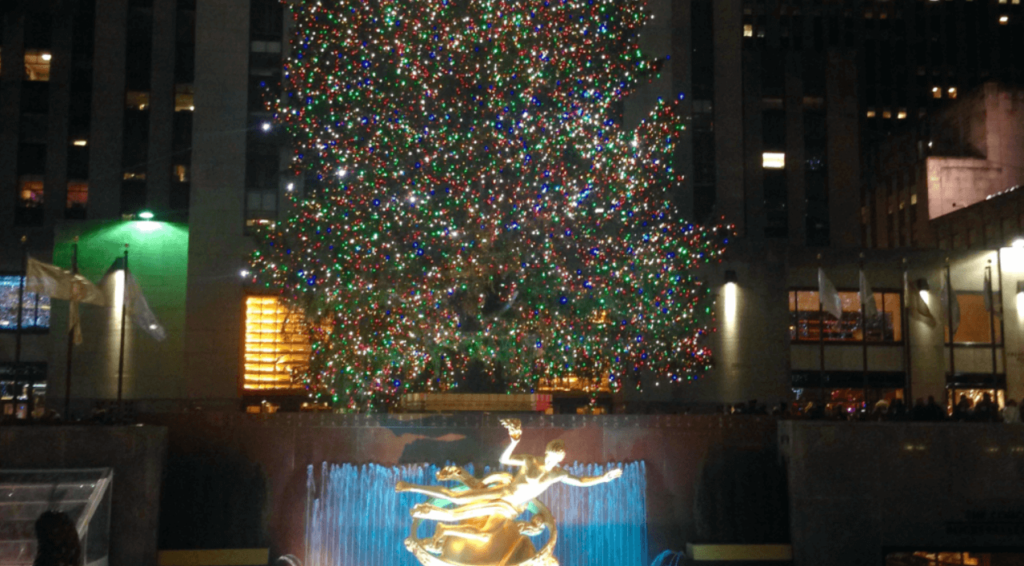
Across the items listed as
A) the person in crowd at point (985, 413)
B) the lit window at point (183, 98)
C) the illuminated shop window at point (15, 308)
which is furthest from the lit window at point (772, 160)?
the illuminated shop window at point (15, 308)

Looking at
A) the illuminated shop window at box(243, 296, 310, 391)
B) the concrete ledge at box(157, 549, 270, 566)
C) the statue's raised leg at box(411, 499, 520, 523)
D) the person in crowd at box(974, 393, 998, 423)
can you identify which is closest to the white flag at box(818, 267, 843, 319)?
the person in crowd at box(974, 393, 998, 423)

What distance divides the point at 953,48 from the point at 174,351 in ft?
267

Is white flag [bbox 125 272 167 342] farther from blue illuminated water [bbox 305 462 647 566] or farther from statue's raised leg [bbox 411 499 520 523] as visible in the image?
statue's raised leg [bbox 411 499 520 523]

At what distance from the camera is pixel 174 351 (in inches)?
1227

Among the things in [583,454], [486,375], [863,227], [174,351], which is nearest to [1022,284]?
[486,375]

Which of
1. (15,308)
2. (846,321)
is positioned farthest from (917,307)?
(15,308)

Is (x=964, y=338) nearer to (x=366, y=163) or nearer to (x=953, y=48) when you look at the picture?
(x=366, y=163)

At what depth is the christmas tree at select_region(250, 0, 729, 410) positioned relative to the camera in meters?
21.4

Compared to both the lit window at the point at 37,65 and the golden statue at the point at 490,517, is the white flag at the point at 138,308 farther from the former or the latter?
the lit window at the point at 37,65

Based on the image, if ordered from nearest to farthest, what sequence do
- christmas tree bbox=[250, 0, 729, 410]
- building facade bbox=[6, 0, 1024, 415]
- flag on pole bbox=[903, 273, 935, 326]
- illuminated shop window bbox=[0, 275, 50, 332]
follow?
christmas tree bbox=[250, 0, 729, 410] → flag on pole bbox=[903, 273, 935, 326] → building facade bbox=[6, 0, 1024, 415] → illuminated shop window bbox=[0, 275, 50, 332]

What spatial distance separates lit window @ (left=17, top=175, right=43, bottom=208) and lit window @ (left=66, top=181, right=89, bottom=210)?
1887mm

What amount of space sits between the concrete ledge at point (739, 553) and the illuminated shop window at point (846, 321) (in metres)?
16.7

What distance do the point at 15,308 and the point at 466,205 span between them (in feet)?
76.1

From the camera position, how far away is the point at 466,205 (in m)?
21.2
